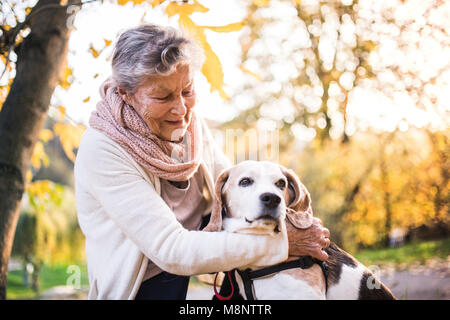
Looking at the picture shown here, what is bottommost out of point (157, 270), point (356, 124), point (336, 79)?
point (157, 270)

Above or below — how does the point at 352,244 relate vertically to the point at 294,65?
below

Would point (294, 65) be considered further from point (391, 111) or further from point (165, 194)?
point (165, 194)

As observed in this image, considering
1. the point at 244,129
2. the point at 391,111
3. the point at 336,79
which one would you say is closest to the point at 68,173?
the point at 244,129

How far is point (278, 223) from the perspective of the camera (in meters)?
1.85

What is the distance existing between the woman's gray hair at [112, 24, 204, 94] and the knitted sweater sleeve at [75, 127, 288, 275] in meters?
0.36

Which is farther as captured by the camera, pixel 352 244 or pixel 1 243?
pixel 352 244

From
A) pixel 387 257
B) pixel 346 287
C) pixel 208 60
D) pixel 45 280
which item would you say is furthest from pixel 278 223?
pixel 387 257

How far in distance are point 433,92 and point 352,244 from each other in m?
3.87

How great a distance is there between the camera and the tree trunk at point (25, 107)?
8.43ft

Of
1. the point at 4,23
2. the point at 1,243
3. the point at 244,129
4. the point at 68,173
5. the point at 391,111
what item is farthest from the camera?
the point at 68,173

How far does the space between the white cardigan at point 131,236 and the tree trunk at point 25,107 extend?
0.75m

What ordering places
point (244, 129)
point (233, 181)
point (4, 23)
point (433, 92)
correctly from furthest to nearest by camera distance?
1. point (244, 129)
2. point (433, 92)
3. point (4, 23)
4. point (233, 181)

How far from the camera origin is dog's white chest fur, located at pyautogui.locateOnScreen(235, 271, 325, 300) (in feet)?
6.13

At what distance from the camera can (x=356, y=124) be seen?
8898 mm
